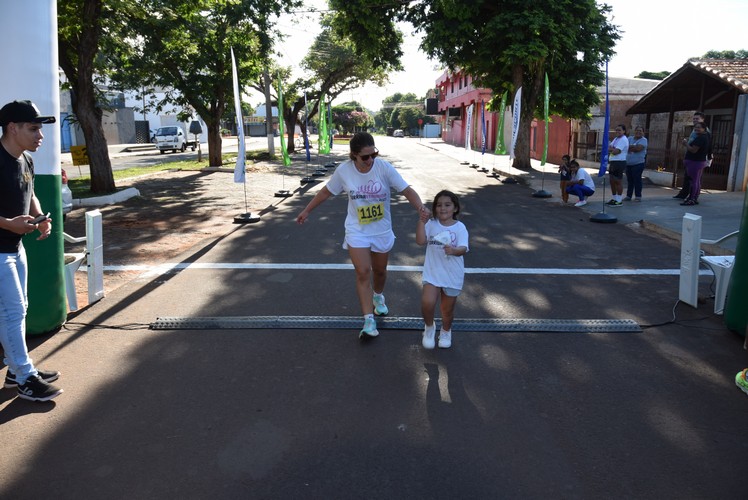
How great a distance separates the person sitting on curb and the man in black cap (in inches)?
472

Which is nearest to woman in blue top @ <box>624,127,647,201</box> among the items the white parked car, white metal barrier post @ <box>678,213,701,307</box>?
white metal barrier post @ <box>678,213,701,307</box>

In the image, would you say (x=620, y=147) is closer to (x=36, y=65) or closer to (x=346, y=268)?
(x=346, y=268)

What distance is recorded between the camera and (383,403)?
12.5 feet

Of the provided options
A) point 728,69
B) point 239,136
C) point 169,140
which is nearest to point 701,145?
point 728,69

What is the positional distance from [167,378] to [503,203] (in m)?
11.5

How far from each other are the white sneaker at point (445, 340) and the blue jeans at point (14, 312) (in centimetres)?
304

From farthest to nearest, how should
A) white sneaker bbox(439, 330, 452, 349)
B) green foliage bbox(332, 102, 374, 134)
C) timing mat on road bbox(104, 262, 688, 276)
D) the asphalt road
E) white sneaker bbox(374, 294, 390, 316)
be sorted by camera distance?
green foliage bbox(332, 102, 374, 134), timing mat on road bbox(104, 262, 688, 276), white sneaker bbox(374, 294, 390, 316), white sneaker bbox(439, 330, 452, 349), the asphalt road

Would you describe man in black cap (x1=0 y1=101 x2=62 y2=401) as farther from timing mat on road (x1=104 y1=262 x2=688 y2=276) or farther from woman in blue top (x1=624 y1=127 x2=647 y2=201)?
woman in blue top (x1=624 y1=127 x2=647 y2=201)

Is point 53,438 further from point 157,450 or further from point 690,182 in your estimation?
point 690,182

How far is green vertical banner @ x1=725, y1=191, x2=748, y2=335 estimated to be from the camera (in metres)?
4.86

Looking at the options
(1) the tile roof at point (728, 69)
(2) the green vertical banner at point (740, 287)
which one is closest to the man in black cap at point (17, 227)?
(2) the green vertical banner at point (740, 287)

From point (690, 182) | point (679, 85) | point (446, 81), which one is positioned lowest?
point (690, 182)

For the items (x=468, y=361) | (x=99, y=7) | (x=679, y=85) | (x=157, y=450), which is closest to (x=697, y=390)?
(x=468, y=361)

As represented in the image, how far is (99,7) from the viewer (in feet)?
43.7
